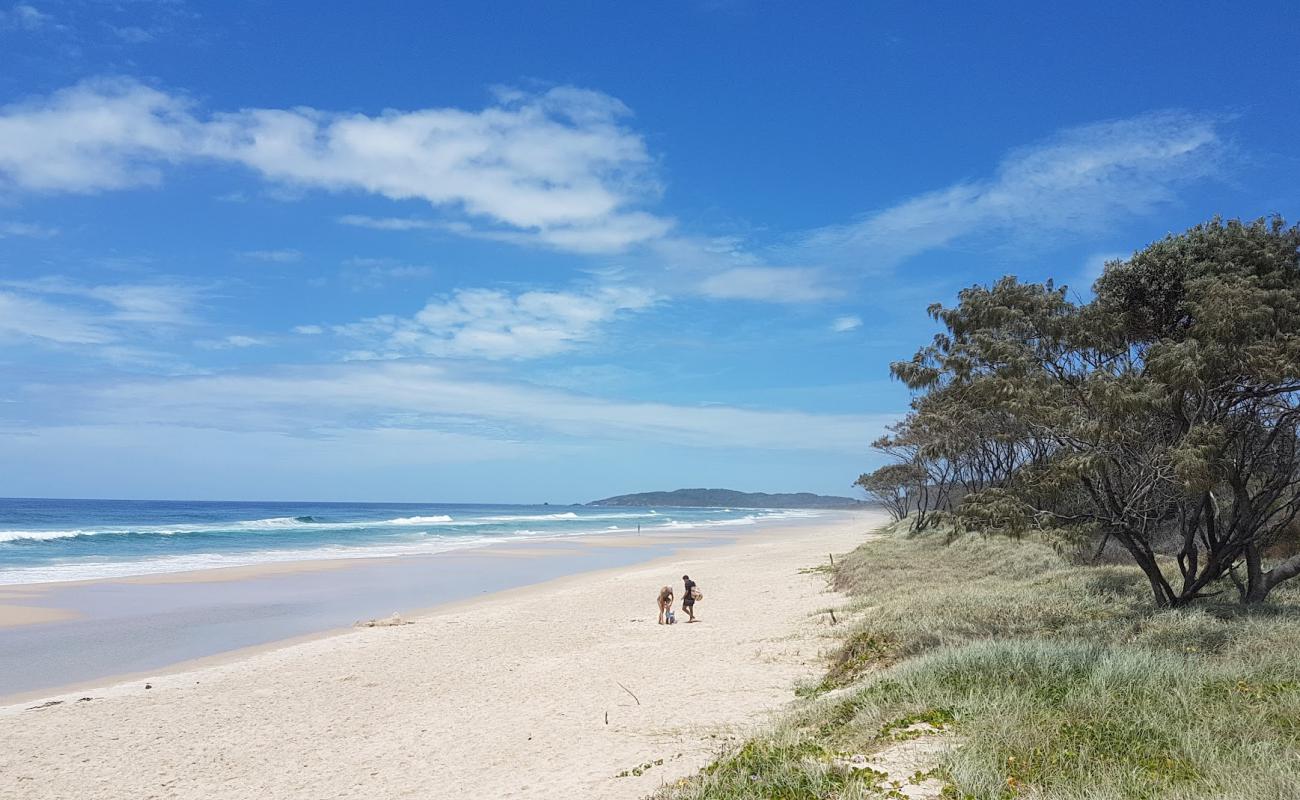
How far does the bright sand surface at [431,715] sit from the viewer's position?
758 cm

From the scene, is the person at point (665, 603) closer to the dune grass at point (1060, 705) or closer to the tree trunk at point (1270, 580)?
the dune grass at point (1060, 705)

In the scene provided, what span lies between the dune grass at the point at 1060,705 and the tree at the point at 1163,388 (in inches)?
53.3

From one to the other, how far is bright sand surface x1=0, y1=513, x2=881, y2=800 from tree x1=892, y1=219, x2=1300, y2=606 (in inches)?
180

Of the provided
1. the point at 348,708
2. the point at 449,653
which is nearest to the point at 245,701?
the point at 348,708

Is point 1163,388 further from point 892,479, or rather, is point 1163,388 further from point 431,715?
point 892,479

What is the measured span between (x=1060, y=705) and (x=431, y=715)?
23.0 ft

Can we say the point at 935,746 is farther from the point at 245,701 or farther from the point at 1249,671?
the point at 245,701

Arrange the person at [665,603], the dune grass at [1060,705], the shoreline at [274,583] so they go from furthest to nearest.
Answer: the person at [665,603], the shoreline at [274,583], the dune grass at [1060,705]

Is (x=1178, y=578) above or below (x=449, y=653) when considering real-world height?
above

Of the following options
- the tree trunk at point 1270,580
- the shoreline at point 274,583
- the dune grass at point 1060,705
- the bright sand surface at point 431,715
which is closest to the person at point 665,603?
the bright sand surface at point 431,715

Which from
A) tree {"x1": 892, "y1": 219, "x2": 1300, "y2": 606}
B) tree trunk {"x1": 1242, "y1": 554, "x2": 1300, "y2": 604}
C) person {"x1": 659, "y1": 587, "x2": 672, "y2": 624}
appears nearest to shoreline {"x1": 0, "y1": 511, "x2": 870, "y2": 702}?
person {"x1": 659, "y1": 587, "x2": 672, "y2": 624}

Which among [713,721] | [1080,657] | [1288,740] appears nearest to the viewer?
[1288,740]

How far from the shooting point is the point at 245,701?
10.7 meters

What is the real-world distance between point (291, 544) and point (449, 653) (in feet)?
120
